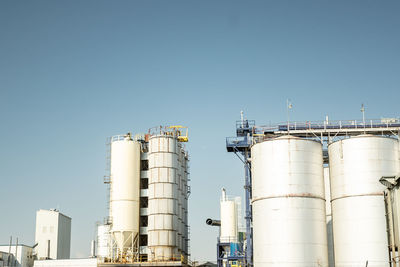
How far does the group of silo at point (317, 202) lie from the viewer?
4409 cm

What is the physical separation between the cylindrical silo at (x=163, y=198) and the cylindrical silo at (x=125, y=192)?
2.08 metres

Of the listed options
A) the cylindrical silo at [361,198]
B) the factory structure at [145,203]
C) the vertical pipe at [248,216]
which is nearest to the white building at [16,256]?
the factory structure at [145,203]

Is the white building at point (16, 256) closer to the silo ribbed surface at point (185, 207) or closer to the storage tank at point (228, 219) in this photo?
the silo ribbed surface at point (185, 207)

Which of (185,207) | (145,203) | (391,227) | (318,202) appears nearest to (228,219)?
(185,207)

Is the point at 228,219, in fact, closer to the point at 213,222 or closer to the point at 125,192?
the point at 213,222

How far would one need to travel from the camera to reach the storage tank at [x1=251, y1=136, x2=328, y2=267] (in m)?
44.0

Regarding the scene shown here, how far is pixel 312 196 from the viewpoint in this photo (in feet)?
150

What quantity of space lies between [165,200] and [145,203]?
182 inches

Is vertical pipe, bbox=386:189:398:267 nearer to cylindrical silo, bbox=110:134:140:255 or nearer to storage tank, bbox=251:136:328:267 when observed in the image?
storage tank, bbox=251:136:328:267

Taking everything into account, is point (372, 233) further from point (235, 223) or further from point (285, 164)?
point (235, 223)

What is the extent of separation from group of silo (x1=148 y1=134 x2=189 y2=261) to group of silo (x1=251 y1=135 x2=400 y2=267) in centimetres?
1445

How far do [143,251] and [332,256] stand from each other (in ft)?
70.1

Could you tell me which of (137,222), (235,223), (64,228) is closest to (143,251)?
(137,222)

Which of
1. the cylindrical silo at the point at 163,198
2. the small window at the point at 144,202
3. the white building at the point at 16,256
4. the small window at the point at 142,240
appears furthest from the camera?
the white building at the point at 16,256
